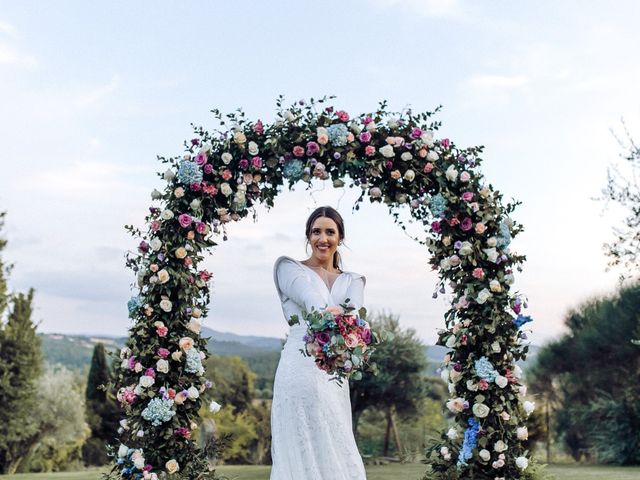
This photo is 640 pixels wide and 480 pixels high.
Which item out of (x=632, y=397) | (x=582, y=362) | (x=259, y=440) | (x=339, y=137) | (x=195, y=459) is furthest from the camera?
(x=259, y=440)

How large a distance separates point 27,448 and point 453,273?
21.8m

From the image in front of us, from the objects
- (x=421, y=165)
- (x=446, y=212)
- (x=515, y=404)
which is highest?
(x=421, y=165)

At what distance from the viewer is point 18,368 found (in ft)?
72.8

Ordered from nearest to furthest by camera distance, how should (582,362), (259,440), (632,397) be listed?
(632,397)
(582,362)
(259,440)

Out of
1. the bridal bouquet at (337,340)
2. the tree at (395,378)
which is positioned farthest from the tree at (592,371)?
the bridal bouquet at (337,340)

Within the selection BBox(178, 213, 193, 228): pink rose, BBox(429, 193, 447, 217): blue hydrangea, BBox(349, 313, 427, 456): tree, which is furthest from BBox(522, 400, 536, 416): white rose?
BBox(349, 313, 427, 456): tree

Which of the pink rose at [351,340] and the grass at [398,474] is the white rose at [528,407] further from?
the grass at [398,474]

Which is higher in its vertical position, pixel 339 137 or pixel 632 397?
pixel 339 137

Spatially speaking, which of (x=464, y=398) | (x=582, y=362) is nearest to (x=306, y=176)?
(x=464, y=398)

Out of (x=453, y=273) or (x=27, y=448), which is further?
(x=27, y=448)

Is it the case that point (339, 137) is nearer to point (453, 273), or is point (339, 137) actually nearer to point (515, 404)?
point (453, 273)

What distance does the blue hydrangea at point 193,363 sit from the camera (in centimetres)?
689

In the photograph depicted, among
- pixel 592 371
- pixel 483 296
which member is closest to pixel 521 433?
pixel 483 296

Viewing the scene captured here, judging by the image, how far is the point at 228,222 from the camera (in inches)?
290
